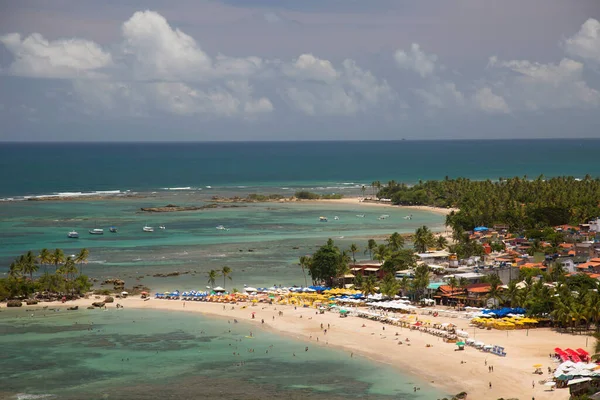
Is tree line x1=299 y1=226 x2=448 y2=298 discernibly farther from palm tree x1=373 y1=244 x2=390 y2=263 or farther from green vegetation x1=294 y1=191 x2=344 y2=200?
green vegetation x1=294 y1=191 x2=344 y2=200

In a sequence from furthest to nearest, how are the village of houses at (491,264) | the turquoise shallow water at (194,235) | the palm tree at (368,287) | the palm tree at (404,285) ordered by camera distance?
1. the turquoise shallow water at (194,235)
2. the palm tree at (368,287)
3. the palm tree at (404,285)
4. the village of houses at (491,264)

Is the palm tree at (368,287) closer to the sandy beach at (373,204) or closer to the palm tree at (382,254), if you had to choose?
the palm tree at (382,254)

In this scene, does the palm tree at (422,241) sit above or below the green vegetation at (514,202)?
below

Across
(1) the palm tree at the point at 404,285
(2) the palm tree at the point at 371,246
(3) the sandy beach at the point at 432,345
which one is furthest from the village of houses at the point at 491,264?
(3) the sandy beach at the point at 432,345

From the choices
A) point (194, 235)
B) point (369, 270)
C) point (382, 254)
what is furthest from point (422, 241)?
point (194, 235)

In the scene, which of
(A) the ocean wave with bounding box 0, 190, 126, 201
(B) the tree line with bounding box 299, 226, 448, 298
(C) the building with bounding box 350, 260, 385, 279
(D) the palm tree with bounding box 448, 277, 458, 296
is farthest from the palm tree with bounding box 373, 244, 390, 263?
(A) the ocean wave with bounding box 0, 190, 126, 201

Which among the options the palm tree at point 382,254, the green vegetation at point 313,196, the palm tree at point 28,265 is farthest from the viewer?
the green vegetation at point 313,196

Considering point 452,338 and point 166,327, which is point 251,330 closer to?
point 166,327

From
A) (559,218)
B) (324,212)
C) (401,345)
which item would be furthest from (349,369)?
(324,212)
